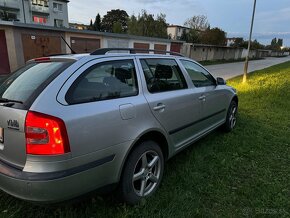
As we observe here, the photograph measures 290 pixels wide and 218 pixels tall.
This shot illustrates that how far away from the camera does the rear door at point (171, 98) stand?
2857 millimetres

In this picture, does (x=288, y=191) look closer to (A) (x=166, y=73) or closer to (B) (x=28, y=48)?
(A) (x=166, y=73)

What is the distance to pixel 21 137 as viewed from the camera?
1975 mm

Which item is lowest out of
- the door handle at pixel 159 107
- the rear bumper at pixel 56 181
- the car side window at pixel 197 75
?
the rear bumper at pixel 56 181

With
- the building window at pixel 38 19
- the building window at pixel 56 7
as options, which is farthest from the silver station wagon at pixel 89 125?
the building window at pixel 56 7

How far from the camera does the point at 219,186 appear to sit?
315 cm

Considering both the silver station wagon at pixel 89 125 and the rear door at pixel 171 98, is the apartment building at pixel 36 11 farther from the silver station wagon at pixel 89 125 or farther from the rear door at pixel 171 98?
the silver station wagon at pixel 89 125

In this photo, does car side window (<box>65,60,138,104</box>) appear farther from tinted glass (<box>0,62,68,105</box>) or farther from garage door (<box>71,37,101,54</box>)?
garage door (<box>71,37,101,54</box>)

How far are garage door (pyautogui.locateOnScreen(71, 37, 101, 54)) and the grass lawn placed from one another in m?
16.1

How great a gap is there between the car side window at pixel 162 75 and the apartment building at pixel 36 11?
42.5m

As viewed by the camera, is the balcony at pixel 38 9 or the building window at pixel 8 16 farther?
the balcony at pixel 38 9

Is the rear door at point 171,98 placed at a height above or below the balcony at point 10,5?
below

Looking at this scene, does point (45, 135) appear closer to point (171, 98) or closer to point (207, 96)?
point (171, 98)

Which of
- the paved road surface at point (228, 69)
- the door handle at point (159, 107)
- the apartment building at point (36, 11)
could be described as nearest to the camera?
the door handle at point (159, 107)

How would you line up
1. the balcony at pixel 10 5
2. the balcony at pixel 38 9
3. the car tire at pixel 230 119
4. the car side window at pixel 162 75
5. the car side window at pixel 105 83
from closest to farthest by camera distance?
the car side window at pixel 105 83 < the car side window at pixel 162 75 < the car tire at pixel 230 119 < the balcony at pixel 10 5 < the balcony at pixel 38 9
